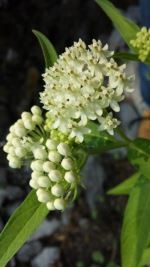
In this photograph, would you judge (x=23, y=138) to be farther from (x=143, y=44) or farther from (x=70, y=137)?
(x=143, y=44)

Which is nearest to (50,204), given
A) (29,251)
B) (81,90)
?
(81,90)

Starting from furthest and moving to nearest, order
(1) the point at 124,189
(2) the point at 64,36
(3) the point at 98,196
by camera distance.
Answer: (2) the point at 64,36 → (3) the point at 98,196 → (1) the point at 124,189

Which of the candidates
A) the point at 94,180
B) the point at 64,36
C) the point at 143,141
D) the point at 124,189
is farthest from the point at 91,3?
the point at 143,141

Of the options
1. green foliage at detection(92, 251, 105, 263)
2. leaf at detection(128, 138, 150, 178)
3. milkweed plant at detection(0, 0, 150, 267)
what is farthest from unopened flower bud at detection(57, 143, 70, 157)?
green foliage at detection(92, 251, 105, 263)

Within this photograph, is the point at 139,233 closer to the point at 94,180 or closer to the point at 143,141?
the point at 143,141

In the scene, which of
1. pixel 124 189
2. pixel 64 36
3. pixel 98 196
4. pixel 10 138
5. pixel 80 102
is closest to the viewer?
pixel 80 102

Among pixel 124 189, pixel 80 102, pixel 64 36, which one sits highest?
pixel 64 36

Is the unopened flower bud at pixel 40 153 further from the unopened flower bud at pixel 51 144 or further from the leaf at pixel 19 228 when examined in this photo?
the leaf at pixel 19 228

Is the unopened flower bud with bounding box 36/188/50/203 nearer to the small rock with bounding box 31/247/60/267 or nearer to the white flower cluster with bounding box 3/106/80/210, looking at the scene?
the white flower cluster with bounding box 3/106/80/210
